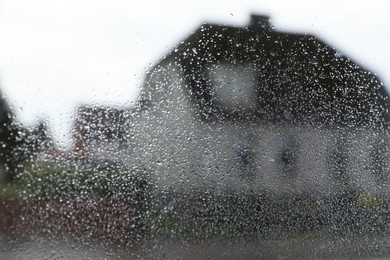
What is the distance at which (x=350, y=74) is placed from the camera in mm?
1307

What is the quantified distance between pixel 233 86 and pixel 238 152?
0.14 metres

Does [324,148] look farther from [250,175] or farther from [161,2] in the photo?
[161,2]

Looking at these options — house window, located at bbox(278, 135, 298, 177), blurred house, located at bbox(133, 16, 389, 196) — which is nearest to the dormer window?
blurred house, located at bbox(133, 16, 389, 196)

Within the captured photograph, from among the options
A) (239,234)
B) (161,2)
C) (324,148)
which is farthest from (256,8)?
(239,234)

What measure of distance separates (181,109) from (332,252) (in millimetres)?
503

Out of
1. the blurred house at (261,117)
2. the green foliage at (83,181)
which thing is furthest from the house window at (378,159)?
the green foliage at (83,181)

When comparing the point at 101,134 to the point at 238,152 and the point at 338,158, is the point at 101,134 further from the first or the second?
the point at 338,158

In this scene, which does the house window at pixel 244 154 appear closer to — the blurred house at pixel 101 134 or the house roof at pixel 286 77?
the house roof at pixel 286 77

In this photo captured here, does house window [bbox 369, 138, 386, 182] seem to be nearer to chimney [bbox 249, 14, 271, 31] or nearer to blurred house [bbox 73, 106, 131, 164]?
chimney [bbox 249, 14, 271, 31]

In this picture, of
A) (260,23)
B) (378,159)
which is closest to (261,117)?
(260,23)

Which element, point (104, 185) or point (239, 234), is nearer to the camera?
point (104, 185)

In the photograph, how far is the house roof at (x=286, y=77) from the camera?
1.15 metres

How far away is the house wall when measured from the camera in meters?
1.09

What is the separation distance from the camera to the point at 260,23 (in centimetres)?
122
